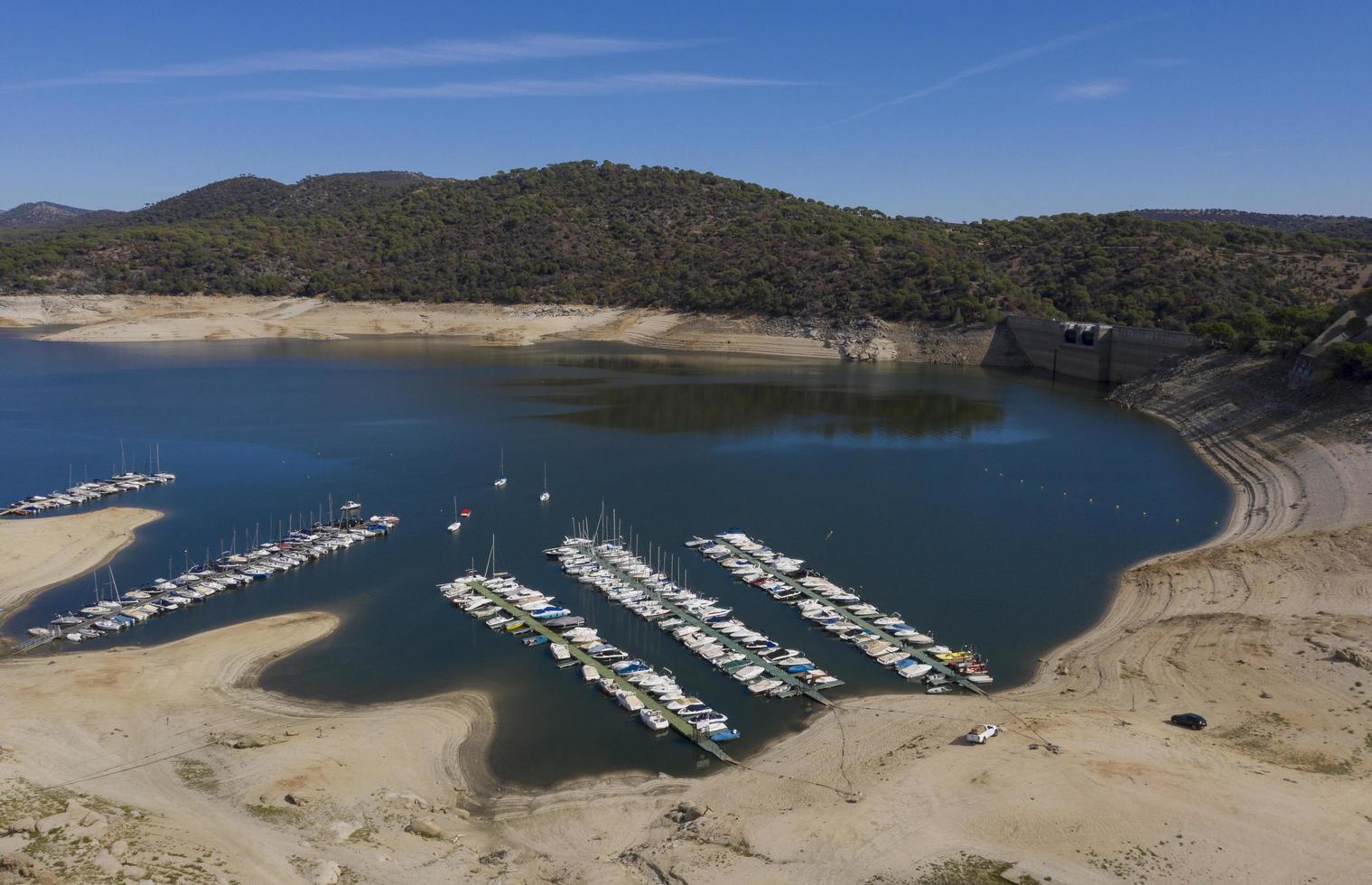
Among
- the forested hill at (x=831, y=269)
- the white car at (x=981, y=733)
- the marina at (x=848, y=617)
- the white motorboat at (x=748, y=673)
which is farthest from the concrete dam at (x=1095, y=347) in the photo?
the white car at (x=981, y=733)

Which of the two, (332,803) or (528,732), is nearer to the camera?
(332,803)

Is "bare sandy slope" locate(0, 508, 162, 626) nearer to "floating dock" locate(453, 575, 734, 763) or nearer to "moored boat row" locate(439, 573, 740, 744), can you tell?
"moored boat row" locate(439, 573, 740, 744)

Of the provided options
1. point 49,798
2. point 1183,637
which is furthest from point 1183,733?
point 49,798

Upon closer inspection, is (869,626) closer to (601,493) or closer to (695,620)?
(695,620)

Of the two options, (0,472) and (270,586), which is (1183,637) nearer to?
(270,586)

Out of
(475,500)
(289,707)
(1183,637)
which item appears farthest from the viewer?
(475,500)

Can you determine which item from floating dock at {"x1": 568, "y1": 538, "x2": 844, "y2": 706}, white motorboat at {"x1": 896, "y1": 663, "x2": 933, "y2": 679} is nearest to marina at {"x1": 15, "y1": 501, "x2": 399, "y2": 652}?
floating dock at {"x1": 568, "y1": 538, "x2": 844, "y2": 706}
